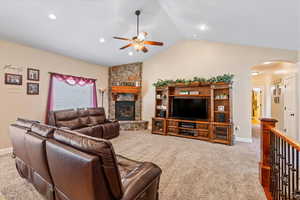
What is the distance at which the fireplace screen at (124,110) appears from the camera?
6113 mm

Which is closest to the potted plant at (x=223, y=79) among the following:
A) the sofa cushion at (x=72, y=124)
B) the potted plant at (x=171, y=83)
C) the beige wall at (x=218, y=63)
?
the beige wall at (x=218, y=63)

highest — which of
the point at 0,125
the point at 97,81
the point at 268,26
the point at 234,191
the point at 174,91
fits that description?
the point at 268,26

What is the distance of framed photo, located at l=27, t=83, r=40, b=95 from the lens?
3838mm

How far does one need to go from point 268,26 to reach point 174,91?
3.15m

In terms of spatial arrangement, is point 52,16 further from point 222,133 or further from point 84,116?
point 222,133

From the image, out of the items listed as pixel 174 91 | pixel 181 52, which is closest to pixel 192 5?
pixel 181 52

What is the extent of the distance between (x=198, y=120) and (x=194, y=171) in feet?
7.55

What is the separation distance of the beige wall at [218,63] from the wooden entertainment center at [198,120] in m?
0.47

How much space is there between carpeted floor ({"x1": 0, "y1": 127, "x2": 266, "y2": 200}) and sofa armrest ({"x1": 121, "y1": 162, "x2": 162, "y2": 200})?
25.8 inches

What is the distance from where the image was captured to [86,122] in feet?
14.8

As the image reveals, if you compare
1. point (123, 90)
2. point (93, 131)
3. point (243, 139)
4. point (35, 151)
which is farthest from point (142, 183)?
point (123, 90)

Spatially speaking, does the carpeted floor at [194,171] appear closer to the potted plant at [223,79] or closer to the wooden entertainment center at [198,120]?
the wooden entertainment center at [198,120]

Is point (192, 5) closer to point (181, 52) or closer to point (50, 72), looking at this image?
point (181, 52)

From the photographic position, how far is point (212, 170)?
2.54 m
